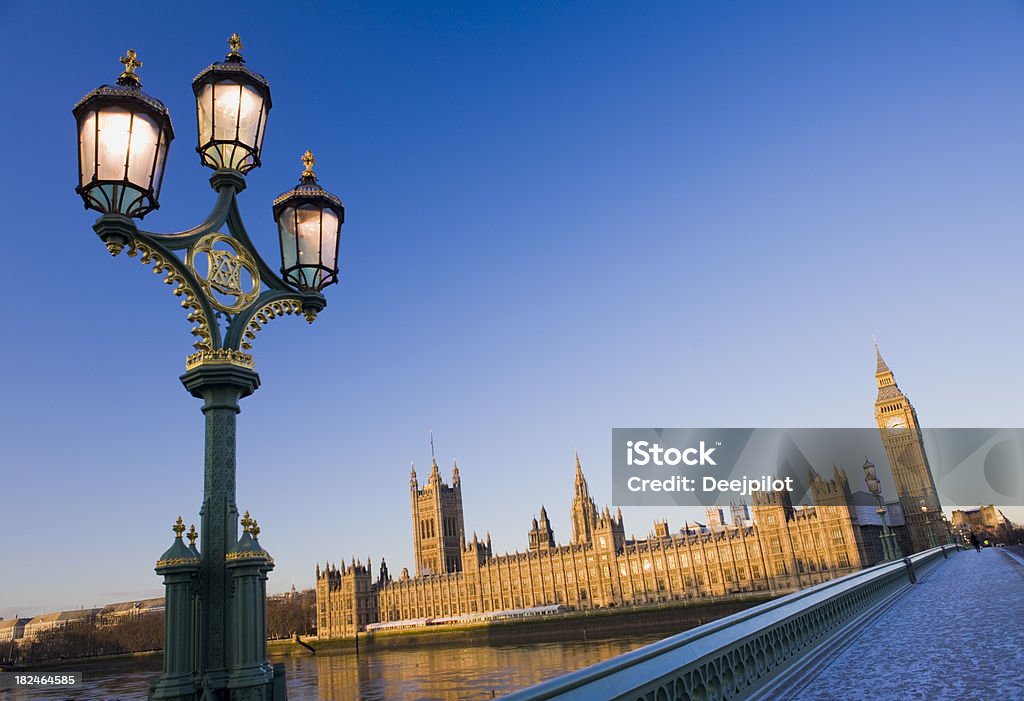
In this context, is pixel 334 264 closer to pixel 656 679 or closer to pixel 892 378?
pixel 656 679

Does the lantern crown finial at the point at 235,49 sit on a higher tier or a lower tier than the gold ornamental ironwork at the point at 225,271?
higher

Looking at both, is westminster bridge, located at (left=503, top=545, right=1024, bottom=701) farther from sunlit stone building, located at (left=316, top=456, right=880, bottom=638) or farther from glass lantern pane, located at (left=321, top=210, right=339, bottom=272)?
sunlit stone building, located at (left=316, top=456, right=880, bottom=638)

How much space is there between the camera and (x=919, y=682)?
5637 millimetres

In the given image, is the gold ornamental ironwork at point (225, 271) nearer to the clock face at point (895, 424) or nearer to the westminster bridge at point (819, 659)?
the westminster bridge at point (819, 659)

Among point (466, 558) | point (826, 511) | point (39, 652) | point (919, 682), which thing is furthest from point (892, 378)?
point (39, 652)

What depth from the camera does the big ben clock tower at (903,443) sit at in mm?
111613

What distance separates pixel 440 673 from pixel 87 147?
51.3 metres

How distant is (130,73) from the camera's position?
4621 mm

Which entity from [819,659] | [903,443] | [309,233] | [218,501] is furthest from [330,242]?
[903,443]

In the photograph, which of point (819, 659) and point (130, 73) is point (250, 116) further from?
point (819, 659)

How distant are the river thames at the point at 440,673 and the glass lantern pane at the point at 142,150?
30.3 meters

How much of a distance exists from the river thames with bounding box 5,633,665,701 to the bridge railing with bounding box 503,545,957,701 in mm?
25246

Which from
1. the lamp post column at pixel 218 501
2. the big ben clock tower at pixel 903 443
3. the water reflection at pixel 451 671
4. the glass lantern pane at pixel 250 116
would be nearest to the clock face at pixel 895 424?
the big ben clock tower at pixel 903 443

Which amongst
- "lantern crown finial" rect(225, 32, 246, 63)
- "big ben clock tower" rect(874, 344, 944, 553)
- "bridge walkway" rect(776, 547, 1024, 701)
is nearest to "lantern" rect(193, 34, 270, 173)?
"lantern crown finial" rect(225, 32, 246, 63)
